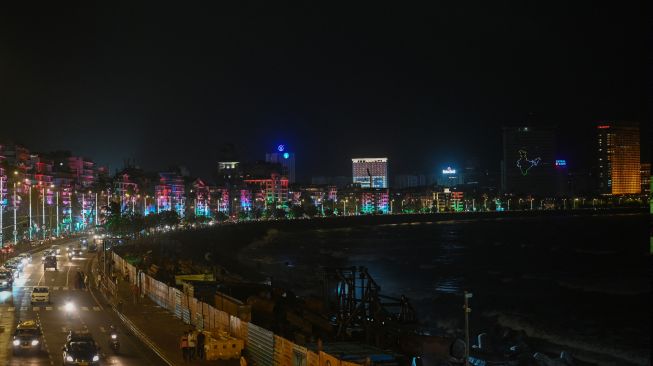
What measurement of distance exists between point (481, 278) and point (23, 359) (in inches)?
1879

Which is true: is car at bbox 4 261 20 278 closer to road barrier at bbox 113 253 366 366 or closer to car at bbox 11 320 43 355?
road barrier at bbox 113 253 366 366

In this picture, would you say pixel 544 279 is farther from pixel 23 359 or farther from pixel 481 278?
pixel 23 359

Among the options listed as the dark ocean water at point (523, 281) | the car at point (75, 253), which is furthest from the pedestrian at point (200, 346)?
the car at point (75, 253)

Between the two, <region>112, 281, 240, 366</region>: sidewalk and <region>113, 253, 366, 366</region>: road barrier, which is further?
<region>112, 281, 240, 366</region>: sidewalk

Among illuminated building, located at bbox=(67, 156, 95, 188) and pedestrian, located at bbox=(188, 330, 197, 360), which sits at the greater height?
illuminated building, located at bbox=(67, 156, 95, 188)

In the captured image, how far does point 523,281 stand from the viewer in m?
62.4

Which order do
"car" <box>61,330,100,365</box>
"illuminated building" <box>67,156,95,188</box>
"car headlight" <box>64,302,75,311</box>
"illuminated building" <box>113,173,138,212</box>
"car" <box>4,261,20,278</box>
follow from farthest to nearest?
"illuminated building" <box>67,156,95,188</box> → "illuminated building" <box>113,173,138,212</box> → "car" <box>4,261,20,278</box> → "car headlight" <box>64,302,75,311</box> → "car" <box>61,330,100,365</box>

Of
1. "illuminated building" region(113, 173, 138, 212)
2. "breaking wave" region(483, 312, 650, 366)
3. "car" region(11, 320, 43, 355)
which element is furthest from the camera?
"illuminated building" region(113, 173, 138, 212)

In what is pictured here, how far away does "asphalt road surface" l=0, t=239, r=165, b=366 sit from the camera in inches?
808

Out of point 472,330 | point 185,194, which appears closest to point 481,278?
point 472,330

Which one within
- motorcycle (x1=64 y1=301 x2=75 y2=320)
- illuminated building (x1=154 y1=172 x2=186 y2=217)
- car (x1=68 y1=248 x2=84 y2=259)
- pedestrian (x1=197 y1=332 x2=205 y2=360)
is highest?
illuminated building (x1=154 y1=172 x2=186 y2=217)

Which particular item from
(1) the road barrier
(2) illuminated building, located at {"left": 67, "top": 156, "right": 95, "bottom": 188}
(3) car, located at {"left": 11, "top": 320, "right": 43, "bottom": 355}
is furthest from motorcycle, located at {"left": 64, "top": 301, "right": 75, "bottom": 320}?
(2) illuminated building, located at {"left": 67, "top": 156, "right": 95, "bottom": 188}

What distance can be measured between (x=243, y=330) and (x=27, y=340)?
5.86 meters

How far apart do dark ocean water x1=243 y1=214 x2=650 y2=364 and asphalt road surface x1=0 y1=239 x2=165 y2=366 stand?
52.1ft
